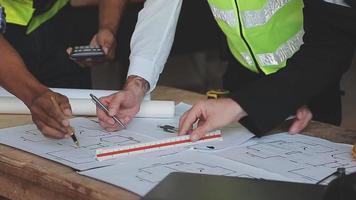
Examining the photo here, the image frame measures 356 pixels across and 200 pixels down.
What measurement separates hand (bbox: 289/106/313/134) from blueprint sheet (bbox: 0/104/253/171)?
105mm

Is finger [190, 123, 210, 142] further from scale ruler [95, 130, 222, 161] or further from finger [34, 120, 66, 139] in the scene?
finger [34, 120, 66, 139]

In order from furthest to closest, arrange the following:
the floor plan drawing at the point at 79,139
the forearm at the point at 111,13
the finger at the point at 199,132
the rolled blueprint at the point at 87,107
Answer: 1. the forearm at the point at 111,13
2. the rolled blueprint at the point at 87,107
3. the finger at the point at 199,132
4. the floor plan drawing at the point at 79,139

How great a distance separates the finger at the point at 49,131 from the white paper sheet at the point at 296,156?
31 centimetres

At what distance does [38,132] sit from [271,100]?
481 mm

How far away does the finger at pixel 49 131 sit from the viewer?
1354 millimetres

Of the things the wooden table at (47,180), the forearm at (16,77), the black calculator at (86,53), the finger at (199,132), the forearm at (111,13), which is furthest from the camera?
the forearm at (111,13)

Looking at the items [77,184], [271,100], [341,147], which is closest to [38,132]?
[77,184]

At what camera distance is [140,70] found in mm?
1641

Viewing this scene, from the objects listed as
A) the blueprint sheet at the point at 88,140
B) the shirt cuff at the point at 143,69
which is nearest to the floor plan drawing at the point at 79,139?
the blueprint sheet at the point at 88,140

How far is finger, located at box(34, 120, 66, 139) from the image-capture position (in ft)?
4.44

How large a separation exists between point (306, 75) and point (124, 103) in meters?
0.41

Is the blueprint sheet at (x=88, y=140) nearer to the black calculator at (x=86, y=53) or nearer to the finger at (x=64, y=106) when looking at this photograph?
the finger at (x=64, y=106)

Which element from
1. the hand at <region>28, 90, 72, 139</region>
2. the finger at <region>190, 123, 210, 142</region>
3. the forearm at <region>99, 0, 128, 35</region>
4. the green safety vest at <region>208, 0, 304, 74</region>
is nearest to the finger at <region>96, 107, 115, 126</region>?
the hand at <region>28, 90, 72, 139</region>

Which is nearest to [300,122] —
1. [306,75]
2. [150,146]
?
[306,75]
